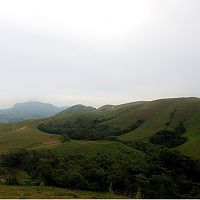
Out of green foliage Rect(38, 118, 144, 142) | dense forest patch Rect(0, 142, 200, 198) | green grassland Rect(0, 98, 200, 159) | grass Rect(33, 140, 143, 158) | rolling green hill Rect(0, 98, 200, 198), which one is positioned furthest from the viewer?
green foliage Rect(38, 118, 144, 142)

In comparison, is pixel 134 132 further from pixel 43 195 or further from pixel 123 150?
pixel 43 195

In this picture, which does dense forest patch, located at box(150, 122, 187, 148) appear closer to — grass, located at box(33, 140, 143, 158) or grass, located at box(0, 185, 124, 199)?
grass, located at box(33, 140, 143, 158)

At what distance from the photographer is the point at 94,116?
17912 cm

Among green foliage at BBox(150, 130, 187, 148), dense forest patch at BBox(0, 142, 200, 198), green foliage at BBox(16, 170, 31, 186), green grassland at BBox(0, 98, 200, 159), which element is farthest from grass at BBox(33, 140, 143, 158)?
green foliage at BBox(16, 170, 31, 186)

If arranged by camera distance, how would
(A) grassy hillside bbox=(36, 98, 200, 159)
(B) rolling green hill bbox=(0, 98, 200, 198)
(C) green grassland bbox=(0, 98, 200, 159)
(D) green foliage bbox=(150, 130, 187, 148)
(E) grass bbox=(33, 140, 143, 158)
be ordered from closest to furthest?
1. (B) rolling green hill bbox=(0, 98, 200, 198)
2. (E) grass bbox=(33, 140, 143, 158)
3. (C) green grassland bbox=(0, 98, 200, 159)
4. (D) green foliage bbox=(150, 130, 187, 148)
5. (A) grassy hillside bbox=(36, 98, 200, 159)

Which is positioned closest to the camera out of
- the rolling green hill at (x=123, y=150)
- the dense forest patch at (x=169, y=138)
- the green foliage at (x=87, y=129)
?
the rolling green hill at (x=123, y=150)

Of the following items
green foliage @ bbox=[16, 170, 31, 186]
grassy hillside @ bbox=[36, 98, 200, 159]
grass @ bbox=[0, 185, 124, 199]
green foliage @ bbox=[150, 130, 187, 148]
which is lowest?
green foliage @ bbox=[16, 170, 31, 186]

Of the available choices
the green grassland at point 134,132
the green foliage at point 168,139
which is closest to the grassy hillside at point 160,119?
the green grassland at point 134,132

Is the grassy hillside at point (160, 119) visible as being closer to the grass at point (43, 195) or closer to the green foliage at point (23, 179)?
the green foliage at point (23, 179)

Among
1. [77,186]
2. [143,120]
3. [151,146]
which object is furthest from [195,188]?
[143,120]

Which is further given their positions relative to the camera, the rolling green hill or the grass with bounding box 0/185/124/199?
the rolling green hill

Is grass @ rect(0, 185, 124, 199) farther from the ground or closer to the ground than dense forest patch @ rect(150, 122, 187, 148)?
closer to the ground

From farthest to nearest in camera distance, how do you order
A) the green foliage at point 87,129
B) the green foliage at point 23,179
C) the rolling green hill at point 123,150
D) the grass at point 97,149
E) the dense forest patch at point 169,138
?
the green foliage at point 87,129
the dense forest patch at point 169,138
the grass at point 97,149
the rolling green hill at point 123,150
the green foliage at point 23,179

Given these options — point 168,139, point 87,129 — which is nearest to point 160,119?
point 87,129
